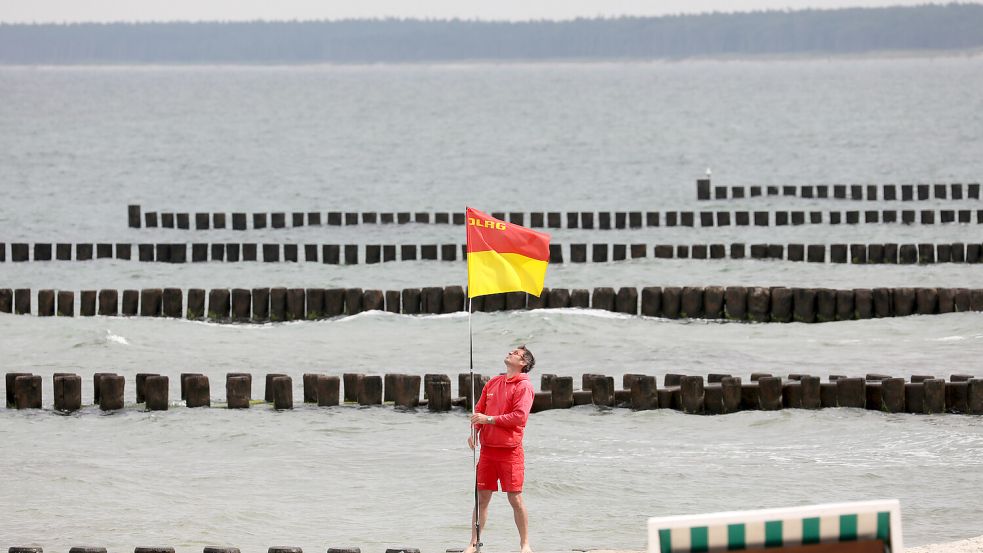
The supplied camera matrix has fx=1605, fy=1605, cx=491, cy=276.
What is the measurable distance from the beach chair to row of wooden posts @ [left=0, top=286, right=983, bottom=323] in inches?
711

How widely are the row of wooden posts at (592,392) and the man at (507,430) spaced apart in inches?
213

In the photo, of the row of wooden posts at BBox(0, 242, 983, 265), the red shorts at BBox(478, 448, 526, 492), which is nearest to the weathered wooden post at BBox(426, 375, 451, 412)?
the red shorts at BBox(478, 448, 526, 492)

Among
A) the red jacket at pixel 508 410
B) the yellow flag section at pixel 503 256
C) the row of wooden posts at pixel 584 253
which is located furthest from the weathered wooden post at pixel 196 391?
the row of wooden posts at pixel 584 253

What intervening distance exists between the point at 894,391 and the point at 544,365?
5.74m

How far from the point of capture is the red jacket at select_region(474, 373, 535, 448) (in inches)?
440

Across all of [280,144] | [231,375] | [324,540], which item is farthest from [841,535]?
[280,144]

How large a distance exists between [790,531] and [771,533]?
0.23ft

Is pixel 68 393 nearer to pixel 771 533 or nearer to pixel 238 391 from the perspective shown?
pixel 238 391

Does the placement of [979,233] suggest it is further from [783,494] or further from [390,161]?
Answer: [390,161]

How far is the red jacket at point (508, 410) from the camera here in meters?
11.2

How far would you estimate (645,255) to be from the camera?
3294 centimetres

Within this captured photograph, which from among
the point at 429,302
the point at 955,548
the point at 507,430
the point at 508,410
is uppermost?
the point at 429,302

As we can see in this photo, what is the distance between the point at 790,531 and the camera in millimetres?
5965

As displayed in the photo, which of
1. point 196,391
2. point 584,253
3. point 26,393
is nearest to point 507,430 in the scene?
point 196,391
